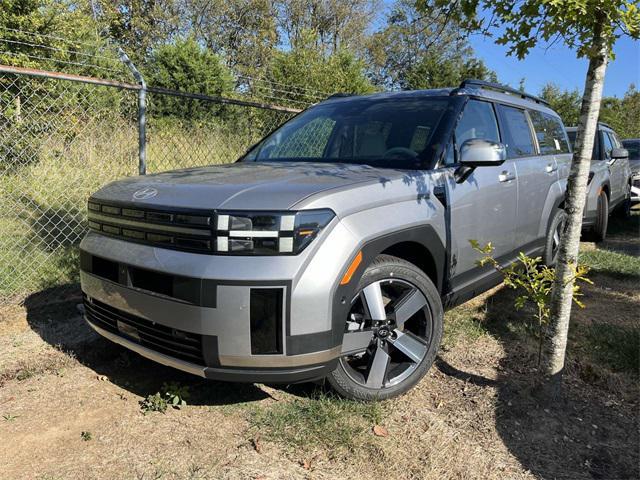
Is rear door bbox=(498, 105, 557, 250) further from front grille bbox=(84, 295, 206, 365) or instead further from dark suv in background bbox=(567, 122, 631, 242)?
front grille bbox=(84, 295, 206, 365)

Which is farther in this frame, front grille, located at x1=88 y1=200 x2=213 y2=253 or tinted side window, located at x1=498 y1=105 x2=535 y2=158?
tinted side window, located at x1=498 y1=105 x2=535 y2=158

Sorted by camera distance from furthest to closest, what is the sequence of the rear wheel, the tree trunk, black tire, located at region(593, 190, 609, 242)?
1. the rear wheel
2. black tire, located at region(593, 190, 609, 242)
3. the tree trunk

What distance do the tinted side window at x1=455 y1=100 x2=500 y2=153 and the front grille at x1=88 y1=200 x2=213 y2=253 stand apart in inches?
73.2

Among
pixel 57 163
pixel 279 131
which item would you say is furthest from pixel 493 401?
pixel 57 163

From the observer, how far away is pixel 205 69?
14.0 metres

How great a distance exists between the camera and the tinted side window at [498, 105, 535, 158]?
156 inches

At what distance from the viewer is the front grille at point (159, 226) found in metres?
2.23

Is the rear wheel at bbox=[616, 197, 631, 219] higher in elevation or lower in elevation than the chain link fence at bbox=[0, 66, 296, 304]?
lower

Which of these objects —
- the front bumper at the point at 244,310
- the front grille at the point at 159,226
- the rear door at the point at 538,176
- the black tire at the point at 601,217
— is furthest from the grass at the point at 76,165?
the black tire at the point at 601,217

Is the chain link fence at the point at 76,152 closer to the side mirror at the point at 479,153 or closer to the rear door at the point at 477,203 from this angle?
the rear door at the point at 477,203

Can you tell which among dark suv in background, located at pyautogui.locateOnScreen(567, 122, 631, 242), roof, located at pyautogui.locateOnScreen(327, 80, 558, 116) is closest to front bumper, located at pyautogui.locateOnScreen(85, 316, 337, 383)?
roof, located at pyautogui.locateOnScreen(327, 80, 558, 116)

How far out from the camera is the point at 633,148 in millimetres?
11125

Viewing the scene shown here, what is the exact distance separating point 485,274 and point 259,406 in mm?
1876

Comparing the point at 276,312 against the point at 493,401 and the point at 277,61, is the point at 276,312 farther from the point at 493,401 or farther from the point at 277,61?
the point at 277,61
